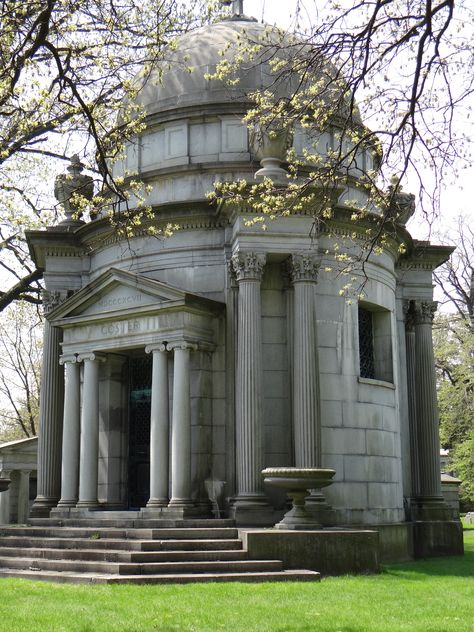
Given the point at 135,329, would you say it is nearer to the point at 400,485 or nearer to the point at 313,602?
the point at 400,485

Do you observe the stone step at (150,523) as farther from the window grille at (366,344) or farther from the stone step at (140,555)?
the window grille at (366,344)

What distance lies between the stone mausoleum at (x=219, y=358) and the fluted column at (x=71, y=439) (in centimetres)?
4

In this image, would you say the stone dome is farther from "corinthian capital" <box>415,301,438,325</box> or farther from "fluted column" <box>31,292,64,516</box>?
"fluted column" <box>31,292,64,516</box>

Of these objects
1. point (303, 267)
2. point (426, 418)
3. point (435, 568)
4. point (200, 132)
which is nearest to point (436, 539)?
point (426, 418)

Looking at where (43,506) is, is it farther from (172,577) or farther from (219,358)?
(172,577)

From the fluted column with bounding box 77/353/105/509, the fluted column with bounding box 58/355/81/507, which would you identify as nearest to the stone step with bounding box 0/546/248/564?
the fluted column with bounding box 77/353/105/509

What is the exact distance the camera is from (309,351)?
18.0 metres

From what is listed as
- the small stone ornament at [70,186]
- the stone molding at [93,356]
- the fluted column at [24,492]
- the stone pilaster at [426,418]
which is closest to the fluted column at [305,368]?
the stone molding at [93,356]

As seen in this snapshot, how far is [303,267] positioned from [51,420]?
7.68m

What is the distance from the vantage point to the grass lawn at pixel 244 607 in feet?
30.8

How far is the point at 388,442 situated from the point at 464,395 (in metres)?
19.8

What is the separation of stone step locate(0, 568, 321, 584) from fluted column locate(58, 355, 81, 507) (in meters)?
5.61

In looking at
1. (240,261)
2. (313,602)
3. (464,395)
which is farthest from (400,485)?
(464,395)

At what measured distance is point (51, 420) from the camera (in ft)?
70.1
